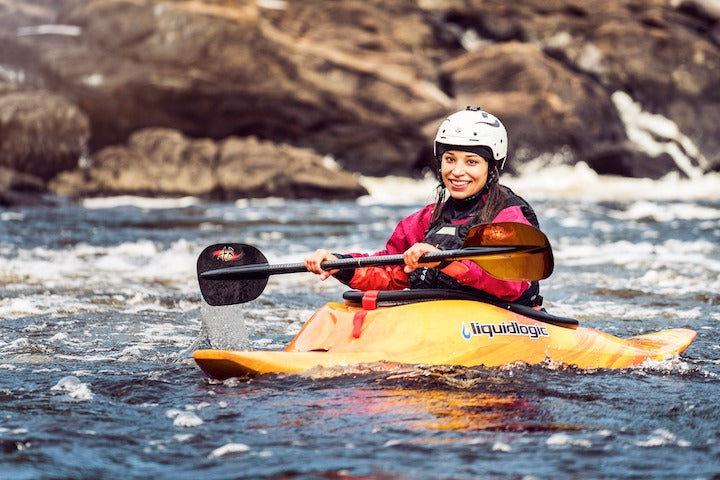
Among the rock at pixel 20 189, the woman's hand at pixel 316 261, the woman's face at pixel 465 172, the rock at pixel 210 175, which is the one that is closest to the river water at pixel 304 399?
the woman's hand at pixel 316 261

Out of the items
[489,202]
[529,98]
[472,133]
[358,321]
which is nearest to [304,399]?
[358,321]

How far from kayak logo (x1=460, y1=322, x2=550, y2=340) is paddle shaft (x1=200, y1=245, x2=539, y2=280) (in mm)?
348

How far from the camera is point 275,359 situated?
4.50m

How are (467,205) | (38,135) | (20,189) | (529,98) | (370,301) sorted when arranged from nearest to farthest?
1. (370,301)
2. (467,205)
3. (20,189)
4. (38,135)
5. (529,98)

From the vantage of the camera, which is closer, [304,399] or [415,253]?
[304,399]

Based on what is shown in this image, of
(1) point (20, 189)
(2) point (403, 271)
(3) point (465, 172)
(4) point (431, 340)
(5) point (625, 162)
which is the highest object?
(3) point (465, 172)

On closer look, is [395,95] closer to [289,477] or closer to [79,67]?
[79,67]

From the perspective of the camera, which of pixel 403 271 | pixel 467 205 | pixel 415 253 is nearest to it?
pixel 415 253

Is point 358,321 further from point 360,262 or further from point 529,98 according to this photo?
point 529,98

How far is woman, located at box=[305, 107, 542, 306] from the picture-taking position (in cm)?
503

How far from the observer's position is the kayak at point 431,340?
4.59 meters

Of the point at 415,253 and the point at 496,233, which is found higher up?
the point at 496,233

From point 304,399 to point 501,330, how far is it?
1149 mm

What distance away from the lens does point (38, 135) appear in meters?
23.8
